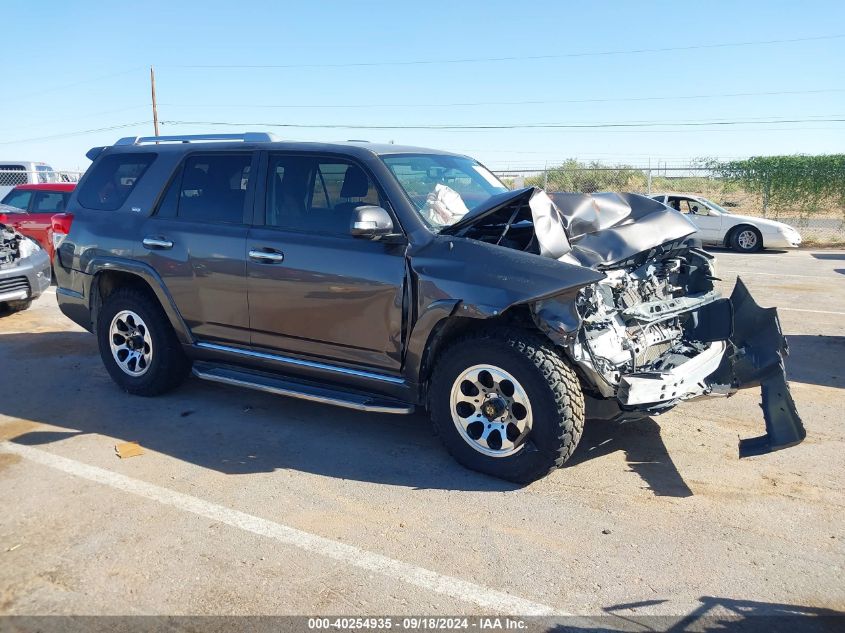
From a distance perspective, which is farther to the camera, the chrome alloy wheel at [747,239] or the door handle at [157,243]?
the chrome alloy wheel at [747,239]

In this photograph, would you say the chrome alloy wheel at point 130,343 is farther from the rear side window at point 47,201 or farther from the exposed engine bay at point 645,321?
the rear side window at point 47,201

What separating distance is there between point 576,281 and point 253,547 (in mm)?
2147

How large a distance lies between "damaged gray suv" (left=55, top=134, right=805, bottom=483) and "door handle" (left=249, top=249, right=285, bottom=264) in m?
0.01

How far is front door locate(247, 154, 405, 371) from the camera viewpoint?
15.0ft

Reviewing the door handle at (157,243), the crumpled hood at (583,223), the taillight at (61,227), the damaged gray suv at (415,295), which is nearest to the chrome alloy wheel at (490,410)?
the damaged gray suv at (415,295)

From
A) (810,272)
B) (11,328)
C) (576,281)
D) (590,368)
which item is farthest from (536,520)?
(810,272)

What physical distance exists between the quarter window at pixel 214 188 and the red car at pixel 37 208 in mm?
8766

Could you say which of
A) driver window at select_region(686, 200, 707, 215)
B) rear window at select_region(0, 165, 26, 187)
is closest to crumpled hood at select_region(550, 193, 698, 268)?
driver window at select_region(686, 200, 707, 215)

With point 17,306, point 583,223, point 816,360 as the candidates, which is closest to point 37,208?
point 17,306

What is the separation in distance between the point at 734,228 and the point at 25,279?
49.0 ft

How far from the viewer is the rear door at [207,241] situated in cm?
523

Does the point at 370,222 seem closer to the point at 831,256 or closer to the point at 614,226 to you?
the point at 614,226

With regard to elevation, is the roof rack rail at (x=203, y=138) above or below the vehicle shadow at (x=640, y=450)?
above

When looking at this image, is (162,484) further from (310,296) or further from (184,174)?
(184,174)
